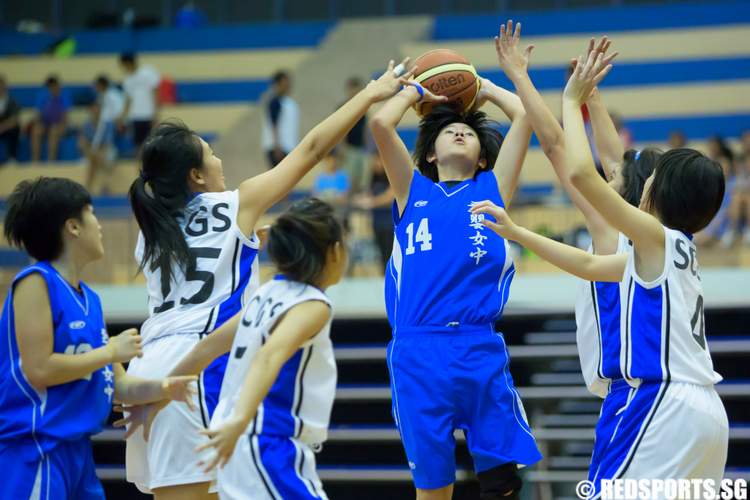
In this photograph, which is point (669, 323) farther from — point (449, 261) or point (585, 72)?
point (449, 261)

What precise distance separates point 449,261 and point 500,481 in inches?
36.8

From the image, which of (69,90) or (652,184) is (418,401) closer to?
(652,184)

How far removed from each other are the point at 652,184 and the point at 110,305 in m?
5.65

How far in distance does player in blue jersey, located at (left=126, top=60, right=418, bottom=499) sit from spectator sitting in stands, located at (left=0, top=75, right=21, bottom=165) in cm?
1367

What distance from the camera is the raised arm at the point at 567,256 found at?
4.20m

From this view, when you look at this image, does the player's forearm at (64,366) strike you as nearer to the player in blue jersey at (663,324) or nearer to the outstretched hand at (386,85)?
the outstretched hand at (386,85)

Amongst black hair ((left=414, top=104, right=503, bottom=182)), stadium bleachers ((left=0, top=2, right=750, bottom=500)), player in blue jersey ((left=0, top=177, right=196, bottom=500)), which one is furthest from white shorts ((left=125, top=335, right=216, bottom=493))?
stadium bleachers ((left=0, top=2, right=750, bottom=500))

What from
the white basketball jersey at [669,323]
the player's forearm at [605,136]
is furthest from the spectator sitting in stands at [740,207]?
the white basketball jersey at [669,323]

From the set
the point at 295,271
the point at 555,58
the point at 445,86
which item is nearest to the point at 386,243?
the point at 445,86

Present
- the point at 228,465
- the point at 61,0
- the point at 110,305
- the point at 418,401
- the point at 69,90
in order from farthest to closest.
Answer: the point at 61,0 → the point at 69,90 → the point at 110,305 → the point at 418,401 → the point at 228,465

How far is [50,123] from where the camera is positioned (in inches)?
715

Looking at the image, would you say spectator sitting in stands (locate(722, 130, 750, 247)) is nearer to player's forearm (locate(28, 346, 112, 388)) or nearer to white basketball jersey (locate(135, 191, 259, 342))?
white basketball jersey (locate(135, 191, 259, 342))

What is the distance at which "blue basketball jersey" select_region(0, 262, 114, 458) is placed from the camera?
3980 mm

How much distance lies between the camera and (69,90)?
19656mm
